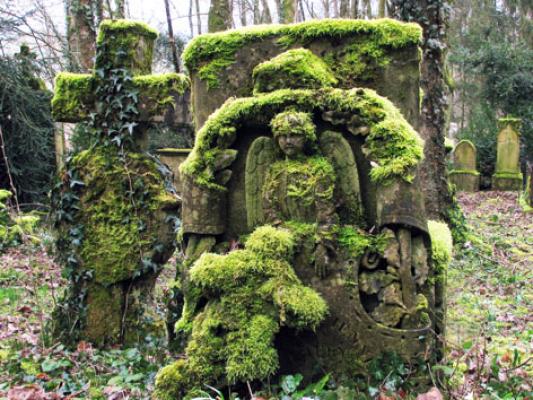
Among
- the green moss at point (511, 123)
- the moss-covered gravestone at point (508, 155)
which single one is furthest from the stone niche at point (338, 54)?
the green moss at point (511, 123)

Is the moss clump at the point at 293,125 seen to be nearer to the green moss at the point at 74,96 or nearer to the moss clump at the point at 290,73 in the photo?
the moss clump at the point at 290,73

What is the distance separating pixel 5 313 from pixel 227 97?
13.8 ft

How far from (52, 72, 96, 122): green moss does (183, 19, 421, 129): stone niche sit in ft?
5.16

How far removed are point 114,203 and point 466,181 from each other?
16313 millimetres

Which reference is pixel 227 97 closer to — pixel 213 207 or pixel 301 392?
pixel 213 207

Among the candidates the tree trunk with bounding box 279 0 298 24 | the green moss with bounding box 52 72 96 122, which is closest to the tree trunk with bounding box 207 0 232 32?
the tree trunk with bounding box 279 0 298 24

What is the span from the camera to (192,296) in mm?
4387

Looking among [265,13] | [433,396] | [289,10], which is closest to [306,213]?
[433,396]

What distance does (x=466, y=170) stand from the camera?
64.6 ft

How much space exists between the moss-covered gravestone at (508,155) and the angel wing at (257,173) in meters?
16.8

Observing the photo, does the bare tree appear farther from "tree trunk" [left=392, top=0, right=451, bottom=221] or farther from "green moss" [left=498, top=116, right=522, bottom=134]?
"tree trunk" [left=392, top=0, right=451, bottom=221]

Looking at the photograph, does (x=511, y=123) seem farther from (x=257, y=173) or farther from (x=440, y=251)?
(x=257, y=173)

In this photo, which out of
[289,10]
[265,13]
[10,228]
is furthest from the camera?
[265,13]

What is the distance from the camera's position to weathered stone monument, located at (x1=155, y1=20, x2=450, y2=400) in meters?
4.05
